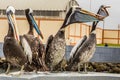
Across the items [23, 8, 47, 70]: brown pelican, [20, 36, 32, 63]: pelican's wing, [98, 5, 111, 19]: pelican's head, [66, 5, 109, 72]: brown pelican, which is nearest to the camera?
[20, 36, 32, 63]: pelican's wing

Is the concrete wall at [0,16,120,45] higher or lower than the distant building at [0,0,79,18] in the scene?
lower

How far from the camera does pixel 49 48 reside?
11039 millimetres

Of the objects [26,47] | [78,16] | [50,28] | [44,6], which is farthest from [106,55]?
[44,6]

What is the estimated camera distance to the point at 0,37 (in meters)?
21.9

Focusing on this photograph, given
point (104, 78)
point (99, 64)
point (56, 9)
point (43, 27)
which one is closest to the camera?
point (104, 78)

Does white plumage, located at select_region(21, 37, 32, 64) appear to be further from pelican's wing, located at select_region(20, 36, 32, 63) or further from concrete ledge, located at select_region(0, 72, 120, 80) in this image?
concrete ledge, located at select_region(0, 72, 120, 80)

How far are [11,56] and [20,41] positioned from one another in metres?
0.55

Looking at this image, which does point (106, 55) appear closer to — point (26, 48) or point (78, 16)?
point (78, 16)

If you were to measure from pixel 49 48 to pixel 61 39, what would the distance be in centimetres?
35

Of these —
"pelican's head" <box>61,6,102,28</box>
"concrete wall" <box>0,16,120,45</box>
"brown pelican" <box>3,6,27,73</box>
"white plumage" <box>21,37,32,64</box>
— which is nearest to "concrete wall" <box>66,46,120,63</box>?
"pelican's head" <box>61,6,102,28</box>

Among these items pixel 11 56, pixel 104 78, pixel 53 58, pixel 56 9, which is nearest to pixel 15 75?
pixel 11 56

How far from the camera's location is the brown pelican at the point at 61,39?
10930mm

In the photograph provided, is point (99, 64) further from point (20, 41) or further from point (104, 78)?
point (20, 41)

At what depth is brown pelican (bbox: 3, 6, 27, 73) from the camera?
10.1 meters
